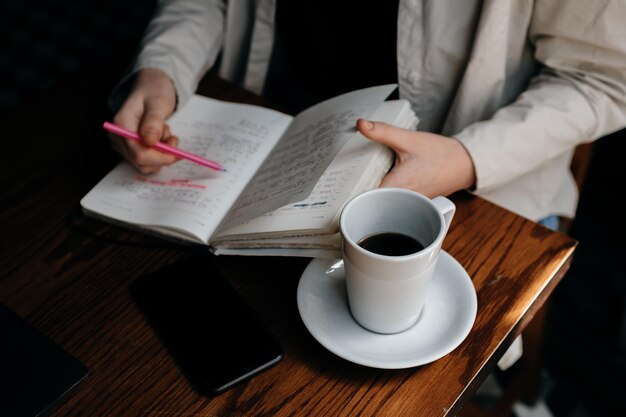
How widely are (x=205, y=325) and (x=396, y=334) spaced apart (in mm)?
178

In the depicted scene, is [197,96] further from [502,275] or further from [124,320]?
[502,275]

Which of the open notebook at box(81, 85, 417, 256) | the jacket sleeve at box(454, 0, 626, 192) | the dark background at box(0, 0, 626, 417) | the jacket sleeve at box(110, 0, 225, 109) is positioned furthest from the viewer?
the dark background at box(0, 0, 626, 417)

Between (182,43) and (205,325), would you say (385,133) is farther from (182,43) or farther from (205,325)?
(182,43)

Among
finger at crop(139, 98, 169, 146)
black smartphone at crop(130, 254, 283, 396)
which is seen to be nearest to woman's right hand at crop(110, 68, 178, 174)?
finger at crop(139, 98, 169, 146)

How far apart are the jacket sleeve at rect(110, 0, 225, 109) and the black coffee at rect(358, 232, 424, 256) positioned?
43 centimetres

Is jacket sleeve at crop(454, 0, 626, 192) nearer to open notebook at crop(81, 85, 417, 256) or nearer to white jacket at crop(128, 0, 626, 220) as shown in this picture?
white jacket at crop(128, 0, 626, 220)

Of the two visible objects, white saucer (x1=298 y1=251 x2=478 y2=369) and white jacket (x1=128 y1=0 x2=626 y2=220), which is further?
white jacket (x1=128 y1=0 x2=626 y2=220)

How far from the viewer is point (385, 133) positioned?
0.57 metres

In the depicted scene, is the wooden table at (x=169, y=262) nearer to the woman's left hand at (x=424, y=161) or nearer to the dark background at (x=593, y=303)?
the woman's left hand at (x=424, y=161)

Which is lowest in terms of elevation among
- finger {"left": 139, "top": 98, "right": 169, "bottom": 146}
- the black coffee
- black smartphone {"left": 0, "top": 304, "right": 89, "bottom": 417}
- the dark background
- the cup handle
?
the dark background

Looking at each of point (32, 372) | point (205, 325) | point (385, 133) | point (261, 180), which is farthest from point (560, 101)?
point (32, 372)

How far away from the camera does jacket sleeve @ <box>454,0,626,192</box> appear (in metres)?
0.65

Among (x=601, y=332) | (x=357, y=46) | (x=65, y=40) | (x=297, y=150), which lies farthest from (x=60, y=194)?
(x=65, y=40)

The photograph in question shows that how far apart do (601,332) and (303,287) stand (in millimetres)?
951
